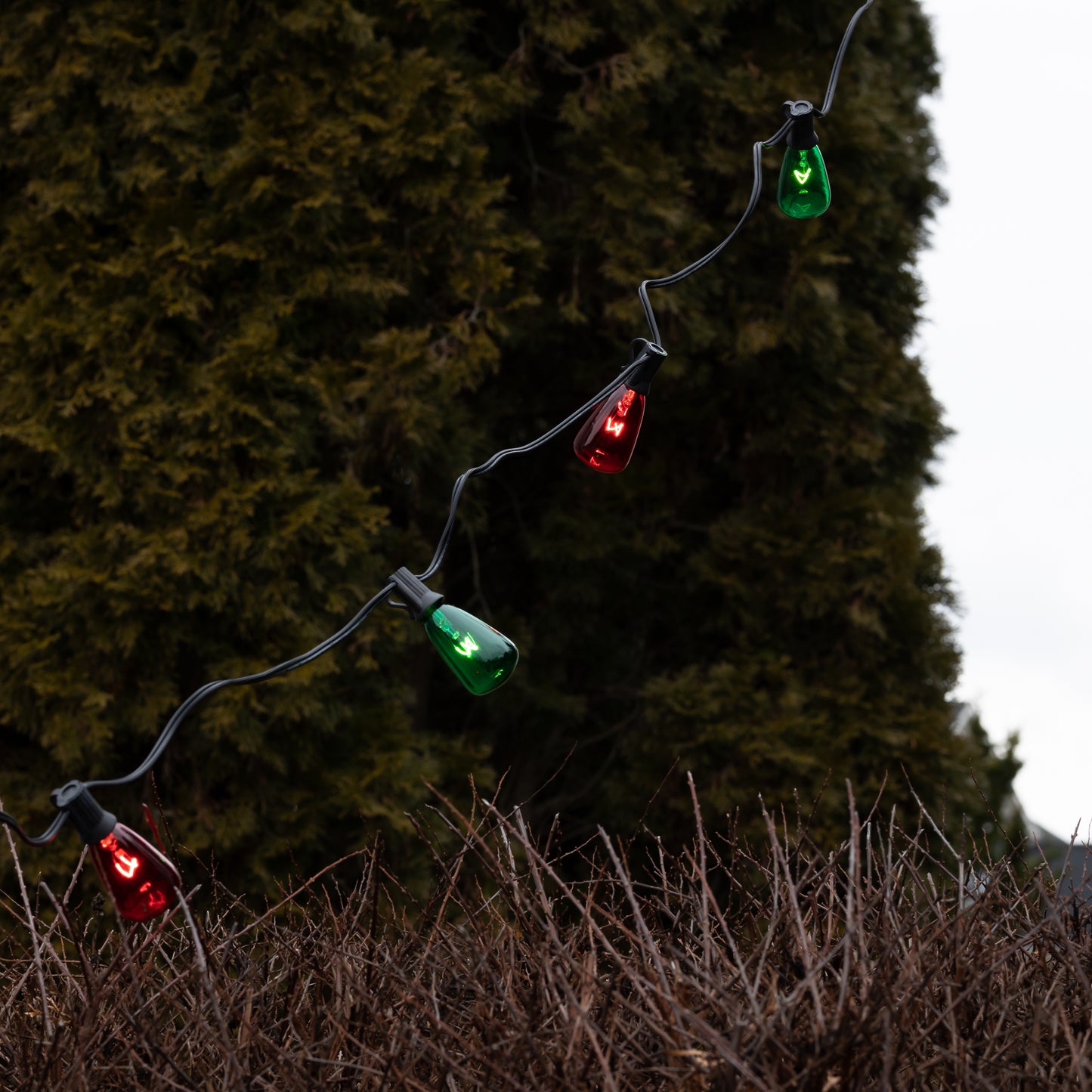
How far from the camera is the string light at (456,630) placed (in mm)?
1580

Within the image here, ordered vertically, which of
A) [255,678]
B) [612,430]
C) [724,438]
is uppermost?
[724,438]

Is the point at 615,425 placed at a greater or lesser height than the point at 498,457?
greater

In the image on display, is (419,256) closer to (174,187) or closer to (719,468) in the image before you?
(174,187)

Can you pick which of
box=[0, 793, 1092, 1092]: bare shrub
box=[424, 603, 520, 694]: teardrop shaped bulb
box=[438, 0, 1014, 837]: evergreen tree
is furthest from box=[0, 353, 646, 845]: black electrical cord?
box=[438, 0, 1014, 837]: evergreen tree

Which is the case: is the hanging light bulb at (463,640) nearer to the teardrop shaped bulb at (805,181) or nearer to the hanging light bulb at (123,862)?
the hanging light bulb at (123,862)

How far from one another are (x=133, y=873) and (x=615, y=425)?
113 centimetres

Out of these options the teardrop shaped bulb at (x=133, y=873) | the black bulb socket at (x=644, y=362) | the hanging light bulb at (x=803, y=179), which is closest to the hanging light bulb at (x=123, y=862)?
the teardrop shaped bulb at (x=133, y=873)

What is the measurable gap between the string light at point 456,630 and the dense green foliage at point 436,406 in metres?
2.46

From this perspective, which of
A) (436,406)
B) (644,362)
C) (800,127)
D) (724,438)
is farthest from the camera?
(724,438)

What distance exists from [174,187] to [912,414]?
3.56 m

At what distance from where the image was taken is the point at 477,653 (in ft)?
6.11

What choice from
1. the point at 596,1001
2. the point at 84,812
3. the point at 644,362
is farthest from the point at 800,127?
the point at 84,812

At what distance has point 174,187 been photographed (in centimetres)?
476

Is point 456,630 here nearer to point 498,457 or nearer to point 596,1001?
point 498,457
